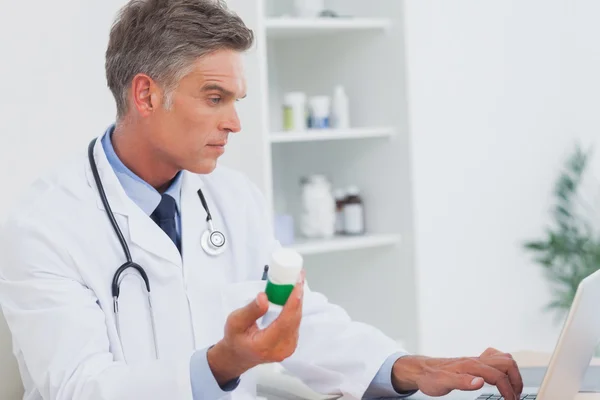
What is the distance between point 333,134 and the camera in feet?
9.19

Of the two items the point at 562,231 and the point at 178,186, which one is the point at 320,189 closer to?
the point at 562,231

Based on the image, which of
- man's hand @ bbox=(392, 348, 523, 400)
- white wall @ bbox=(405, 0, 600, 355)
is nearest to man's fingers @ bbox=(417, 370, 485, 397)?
man's hand @ bbox=(392, 348, 523, 400)

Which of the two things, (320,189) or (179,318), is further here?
(320,189)

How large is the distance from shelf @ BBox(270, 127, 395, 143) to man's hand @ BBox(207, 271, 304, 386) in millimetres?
1480

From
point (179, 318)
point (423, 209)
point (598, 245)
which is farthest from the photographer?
point (598, 245)

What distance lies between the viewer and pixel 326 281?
3170 mm

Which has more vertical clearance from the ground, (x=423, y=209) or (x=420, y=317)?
(x=423, y=209)

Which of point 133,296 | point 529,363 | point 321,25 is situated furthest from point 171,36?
point 321,25

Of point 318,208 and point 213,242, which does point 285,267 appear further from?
point 318,208

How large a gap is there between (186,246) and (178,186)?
133 millimetres

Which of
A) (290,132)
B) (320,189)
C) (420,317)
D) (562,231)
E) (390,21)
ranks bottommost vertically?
(420,317)

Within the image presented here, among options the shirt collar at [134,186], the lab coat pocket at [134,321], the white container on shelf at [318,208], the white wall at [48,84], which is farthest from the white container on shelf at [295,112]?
the lab coat pocket at [134,321]

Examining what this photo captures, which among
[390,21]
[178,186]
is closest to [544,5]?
[390,21]

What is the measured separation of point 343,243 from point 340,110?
0.43 metres
